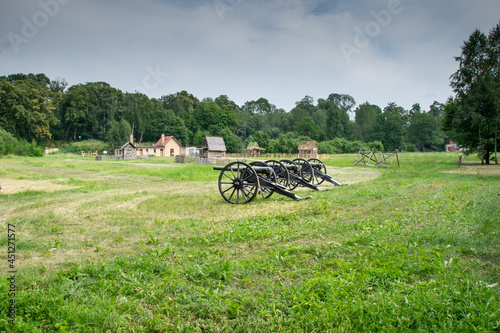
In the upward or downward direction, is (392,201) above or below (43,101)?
below

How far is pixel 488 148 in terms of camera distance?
81.3 ft

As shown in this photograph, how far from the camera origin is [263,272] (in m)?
3.74

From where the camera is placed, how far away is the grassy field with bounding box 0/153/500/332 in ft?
8.81

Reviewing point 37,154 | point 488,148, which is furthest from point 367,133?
point 37,154

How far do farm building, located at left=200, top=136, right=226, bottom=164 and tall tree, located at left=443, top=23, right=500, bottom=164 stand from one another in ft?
86.5

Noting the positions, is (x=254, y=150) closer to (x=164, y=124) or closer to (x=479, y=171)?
(x=164, y=124)

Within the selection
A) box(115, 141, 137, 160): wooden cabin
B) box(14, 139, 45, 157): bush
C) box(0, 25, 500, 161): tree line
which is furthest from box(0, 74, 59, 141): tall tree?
box(115, 141, 137, 160): wooden cabin

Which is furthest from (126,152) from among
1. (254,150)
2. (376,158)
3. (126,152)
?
(376,158)

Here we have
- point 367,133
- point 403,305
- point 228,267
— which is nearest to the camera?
point 403,305

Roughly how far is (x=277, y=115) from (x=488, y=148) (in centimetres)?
8996

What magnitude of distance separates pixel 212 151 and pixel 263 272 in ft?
114

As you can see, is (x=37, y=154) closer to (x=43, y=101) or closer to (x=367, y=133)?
(x=43, y=101)

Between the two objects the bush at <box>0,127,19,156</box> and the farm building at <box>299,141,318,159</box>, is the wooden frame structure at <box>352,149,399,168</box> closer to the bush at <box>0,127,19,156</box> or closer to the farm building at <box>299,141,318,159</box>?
the farm building at <box>299,141,318,159</box>

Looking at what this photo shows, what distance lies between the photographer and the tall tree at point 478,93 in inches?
891
